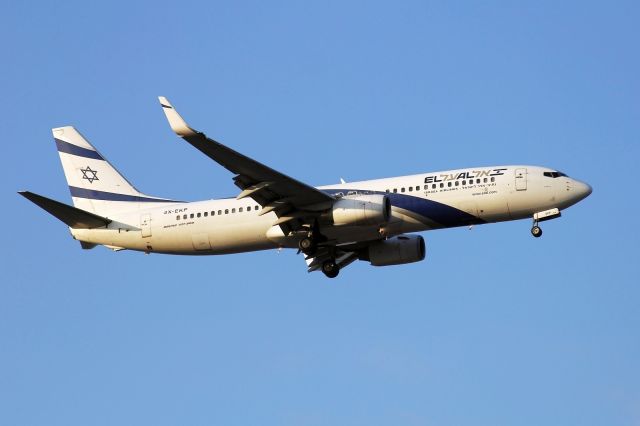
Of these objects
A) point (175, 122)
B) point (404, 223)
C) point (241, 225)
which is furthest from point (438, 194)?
point (175, 122)

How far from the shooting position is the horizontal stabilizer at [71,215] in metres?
58.3

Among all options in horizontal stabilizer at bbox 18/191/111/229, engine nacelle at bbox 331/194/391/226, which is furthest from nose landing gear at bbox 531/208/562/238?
horizontal stabilizer at bbox 18/191/111/229

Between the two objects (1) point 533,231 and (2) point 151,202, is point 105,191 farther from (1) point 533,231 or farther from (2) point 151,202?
(1) point 533,231

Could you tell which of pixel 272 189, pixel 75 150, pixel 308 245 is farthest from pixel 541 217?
pixel 75 150

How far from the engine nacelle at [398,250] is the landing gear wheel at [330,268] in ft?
6.50

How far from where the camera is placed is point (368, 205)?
5666 cm

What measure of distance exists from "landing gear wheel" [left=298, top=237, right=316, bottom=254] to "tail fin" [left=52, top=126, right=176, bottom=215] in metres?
8.09

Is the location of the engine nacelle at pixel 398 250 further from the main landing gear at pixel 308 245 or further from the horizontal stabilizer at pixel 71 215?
the horizontal stabilizer at pixel 71 215

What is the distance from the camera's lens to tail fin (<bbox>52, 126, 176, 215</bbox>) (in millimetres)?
64125

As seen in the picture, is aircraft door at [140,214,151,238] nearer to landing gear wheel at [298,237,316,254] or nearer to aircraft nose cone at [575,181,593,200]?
landing gear wheel at [298,237,316,254]

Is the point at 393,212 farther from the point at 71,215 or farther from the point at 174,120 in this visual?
the point at 71,215

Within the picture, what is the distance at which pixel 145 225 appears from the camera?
61.8m

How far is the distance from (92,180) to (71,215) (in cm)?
488

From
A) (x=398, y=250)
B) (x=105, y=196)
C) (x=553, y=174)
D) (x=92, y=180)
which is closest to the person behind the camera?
(x=553, y=174)
